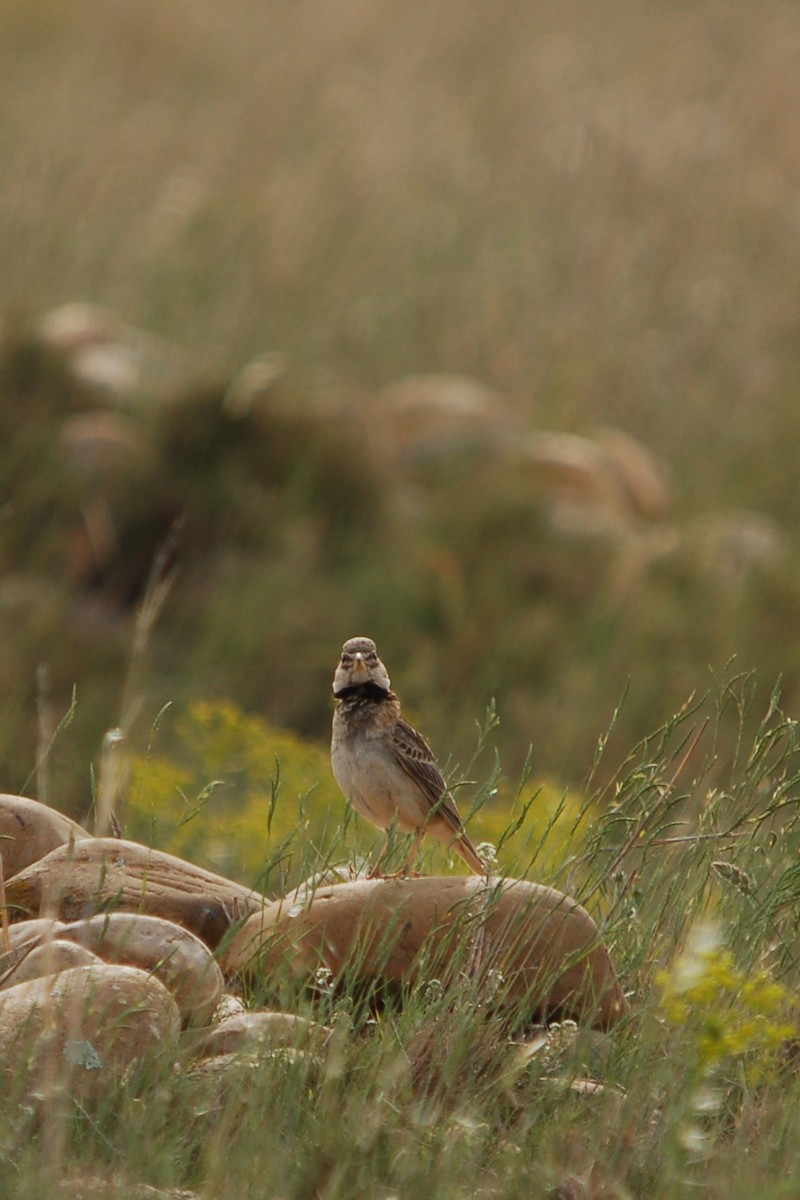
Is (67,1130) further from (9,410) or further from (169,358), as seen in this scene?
(169,358)

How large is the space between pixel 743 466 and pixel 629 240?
9.80 feet

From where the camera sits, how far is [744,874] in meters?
4.09

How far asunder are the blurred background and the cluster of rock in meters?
2.86

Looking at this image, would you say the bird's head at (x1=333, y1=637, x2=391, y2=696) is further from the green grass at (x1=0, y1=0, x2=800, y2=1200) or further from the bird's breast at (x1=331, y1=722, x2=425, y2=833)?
the green grass at (x1=0, y1=0, x2=800, y2=1200)

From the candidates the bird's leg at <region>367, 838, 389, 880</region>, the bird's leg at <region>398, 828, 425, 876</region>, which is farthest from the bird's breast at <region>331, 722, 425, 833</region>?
the bird's leg at <region>367, 838, 389, 880</region>

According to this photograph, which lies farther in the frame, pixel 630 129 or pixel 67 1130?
pixel 630 129

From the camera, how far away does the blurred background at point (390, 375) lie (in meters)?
12.0

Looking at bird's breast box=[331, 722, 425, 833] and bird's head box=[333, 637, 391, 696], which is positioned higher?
bird's head box=[333, 637, 391, 696]

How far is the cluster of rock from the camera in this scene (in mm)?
3764

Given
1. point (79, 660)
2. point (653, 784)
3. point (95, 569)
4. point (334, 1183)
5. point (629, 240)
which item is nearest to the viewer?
point (334, 1183)

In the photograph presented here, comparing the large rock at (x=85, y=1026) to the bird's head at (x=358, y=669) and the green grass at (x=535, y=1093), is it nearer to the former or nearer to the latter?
the green grass at (x=535, y=1093)

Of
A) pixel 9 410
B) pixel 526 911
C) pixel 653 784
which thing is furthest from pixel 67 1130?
pixel 9 410

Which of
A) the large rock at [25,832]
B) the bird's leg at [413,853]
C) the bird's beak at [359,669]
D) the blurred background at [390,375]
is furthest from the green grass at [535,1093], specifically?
the blurred background at [390,375]

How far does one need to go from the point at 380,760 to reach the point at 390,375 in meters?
11.0
